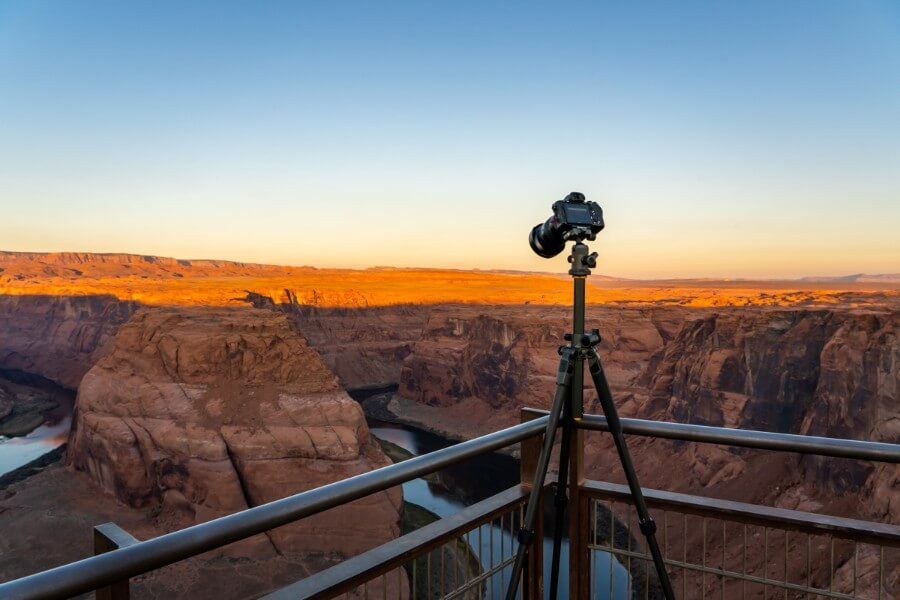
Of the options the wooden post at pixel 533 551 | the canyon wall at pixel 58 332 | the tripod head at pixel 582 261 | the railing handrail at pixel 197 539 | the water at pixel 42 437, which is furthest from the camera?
the canyon wall at pixel 58 332

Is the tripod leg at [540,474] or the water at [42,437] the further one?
the water at [42,437]

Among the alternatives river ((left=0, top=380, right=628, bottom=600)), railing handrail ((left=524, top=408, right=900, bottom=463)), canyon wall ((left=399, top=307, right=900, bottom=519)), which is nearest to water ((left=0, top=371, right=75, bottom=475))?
river ((left=0, top=380, right=628, bottom=600))

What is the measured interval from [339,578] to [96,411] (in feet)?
116

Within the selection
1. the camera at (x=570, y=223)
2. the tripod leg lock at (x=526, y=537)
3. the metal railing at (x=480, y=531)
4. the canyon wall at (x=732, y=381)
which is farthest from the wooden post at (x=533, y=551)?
the canyon wall at (x=732, y=381)

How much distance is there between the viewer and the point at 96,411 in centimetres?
3088

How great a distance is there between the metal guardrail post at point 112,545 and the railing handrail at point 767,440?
5.29 feet

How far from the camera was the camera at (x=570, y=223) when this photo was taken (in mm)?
2105

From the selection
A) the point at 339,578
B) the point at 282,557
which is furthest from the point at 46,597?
the point at 282,557

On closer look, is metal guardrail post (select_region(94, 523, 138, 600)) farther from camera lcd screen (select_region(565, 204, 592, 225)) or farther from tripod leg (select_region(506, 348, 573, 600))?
camera lcd screen (select_region(565, 204, 592, 225))

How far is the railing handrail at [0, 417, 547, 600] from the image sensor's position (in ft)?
3.34

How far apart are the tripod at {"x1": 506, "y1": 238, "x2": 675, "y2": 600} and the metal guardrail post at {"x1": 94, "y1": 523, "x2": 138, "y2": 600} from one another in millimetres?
1166

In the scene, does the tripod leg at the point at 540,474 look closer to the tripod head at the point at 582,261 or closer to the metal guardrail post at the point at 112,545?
the tripod head at the point at 582,261

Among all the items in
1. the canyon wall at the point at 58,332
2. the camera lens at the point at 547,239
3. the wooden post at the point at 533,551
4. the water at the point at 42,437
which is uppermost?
the camera lens at the point at 547,239

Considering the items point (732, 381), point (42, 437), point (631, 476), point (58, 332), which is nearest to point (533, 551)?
point (631, 476)
